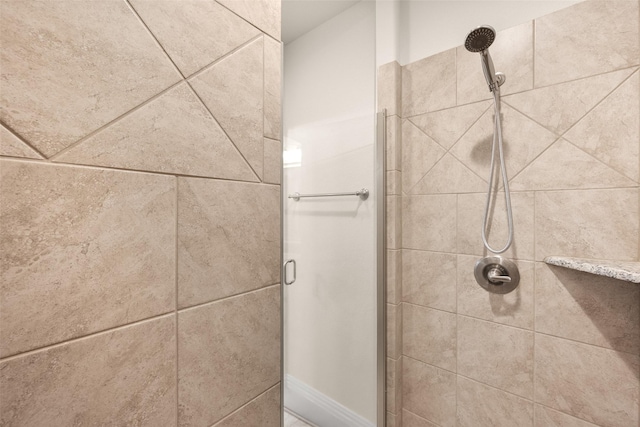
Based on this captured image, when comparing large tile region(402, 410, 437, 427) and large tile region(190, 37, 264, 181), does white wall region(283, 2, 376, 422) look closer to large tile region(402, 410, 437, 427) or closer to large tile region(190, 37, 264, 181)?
large tile region(402, 410, 437, 427)

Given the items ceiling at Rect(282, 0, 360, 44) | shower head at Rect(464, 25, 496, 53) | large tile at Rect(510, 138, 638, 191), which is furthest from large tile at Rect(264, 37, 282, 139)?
ceiling at Rect(282, 0, 360, 44)

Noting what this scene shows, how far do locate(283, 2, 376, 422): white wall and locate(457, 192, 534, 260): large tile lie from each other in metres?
0.43

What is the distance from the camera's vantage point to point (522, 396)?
1103mm

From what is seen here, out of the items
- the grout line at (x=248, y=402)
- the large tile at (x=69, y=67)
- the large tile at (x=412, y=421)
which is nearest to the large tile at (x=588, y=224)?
the large tile at (x=412, y=421)

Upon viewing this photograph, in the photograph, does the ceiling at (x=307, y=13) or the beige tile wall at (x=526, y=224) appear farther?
the ceiling at (x=307, y=13)

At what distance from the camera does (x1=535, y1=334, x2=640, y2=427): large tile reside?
3.03ft

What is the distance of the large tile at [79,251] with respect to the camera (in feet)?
1.22

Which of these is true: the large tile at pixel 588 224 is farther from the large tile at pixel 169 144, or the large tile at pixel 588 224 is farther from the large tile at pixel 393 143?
the large tile at pixel 169 144

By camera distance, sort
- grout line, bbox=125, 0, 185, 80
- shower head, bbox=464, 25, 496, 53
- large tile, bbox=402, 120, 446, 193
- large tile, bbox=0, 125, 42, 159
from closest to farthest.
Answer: large tile, bbox=0, 125, 42, 159 → grout line, bbox=125, 0, 185, 80 → shower head, bbox=464, 25, 496, 53 → large tile, bbox=402, 120, 446, 193

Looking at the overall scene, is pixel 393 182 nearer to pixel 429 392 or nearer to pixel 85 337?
pixel 429 392

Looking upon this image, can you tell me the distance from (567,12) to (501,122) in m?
0.41

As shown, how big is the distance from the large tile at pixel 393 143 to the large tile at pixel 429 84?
9 cm

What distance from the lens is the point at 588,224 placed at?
974 millimetres

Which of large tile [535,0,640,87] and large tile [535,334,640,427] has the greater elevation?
large tile [535,0,640,87]
